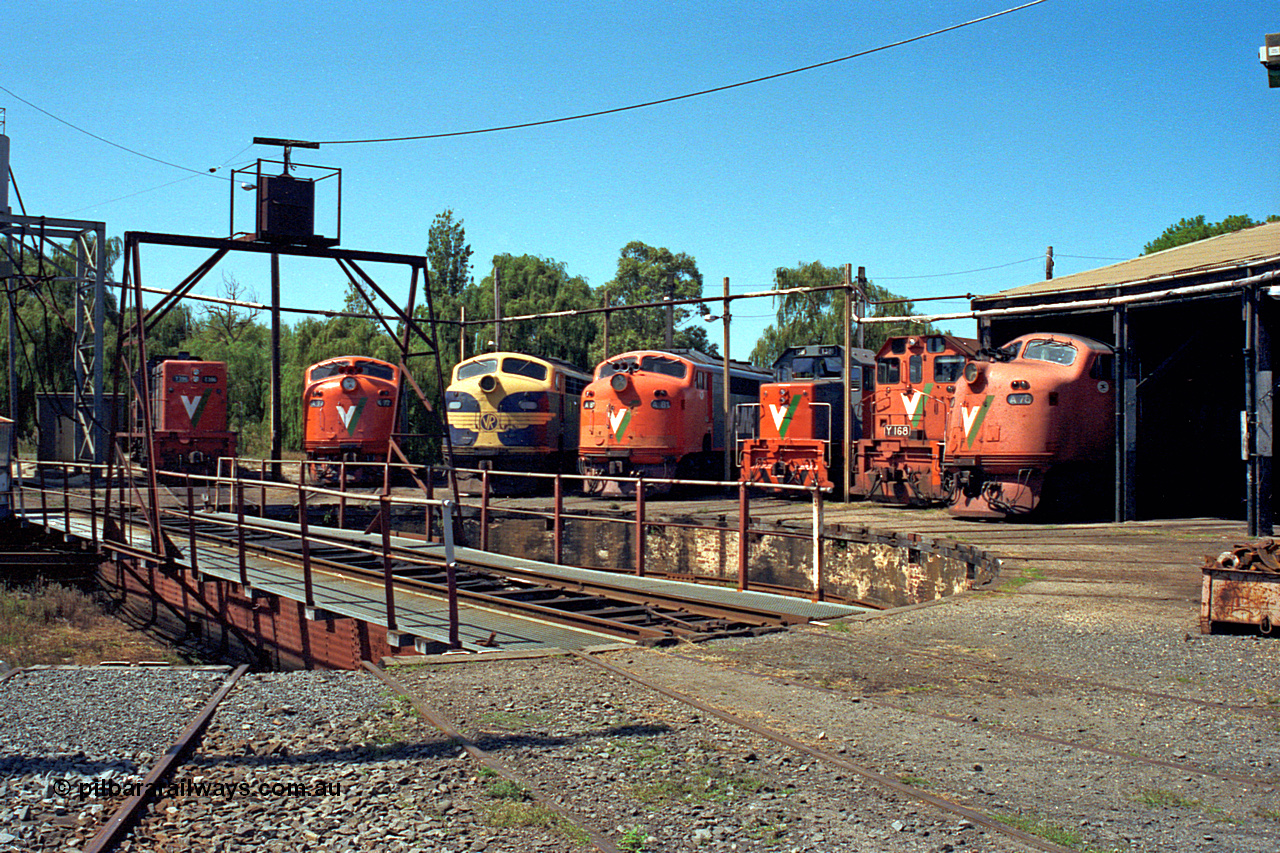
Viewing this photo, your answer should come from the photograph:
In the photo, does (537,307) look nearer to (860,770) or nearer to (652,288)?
(652,288)

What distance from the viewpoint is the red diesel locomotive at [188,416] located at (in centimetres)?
2794

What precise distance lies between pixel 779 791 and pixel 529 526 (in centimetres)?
1503

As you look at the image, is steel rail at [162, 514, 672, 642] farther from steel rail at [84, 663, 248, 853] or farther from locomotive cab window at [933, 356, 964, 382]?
locomotive cab window at [933, 356, 964, 382]

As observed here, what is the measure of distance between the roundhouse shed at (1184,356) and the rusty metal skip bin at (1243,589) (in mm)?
6518

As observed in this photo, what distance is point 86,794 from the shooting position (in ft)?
14.2

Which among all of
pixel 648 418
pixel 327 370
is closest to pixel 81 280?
pixel 327 370

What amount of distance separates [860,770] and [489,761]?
162 cm

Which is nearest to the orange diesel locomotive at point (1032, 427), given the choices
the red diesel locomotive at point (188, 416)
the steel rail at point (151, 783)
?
the steel rail at point (151, 783)

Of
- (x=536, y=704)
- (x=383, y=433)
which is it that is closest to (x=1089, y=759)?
(x=536, y=704)

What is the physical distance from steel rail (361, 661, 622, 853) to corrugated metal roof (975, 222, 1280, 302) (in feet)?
40.2

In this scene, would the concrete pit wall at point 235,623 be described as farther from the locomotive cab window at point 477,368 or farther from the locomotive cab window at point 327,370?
the locomotive cab window at point 327,370

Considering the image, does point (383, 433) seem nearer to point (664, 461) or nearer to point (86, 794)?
point (664, 461)

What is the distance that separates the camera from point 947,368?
18875 millimetres

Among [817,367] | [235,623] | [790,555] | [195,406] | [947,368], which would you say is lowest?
[235,623]
